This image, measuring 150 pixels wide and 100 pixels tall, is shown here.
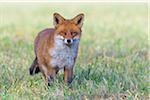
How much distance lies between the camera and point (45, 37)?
9.00 metres

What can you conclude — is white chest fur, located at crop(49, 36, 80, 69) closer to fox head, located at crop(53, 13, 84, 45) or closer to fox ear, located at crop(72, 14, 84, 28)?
fox head, located at crop(53, 13, 84, 45)

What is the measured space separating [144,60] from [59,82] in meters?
2.22

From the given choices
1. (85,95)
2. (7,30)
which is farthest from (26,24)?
(85,95)

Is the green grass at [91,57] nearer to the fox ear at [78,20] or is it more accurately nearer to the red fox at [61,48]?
the red fox at [61,48]

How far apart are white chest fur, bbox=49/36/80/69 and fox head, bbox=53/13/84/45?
18cm

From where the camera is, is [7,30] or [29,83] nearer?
[29,83]

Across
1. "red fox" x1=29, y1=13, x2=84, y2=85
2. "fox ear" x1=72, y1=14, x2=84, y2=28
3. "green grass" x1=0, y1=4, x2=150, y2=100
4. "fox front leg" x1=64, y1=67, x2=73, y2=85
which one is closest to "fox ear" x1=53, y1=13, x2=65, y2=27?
"red fox" x1=29, y1=13, x2=84, y2=85

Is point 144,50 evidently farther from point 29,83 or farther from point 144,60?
point 29,83

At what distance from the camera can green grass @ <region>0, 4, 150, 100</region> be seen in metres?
8.12

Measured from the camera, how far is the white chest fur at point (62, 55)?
28.0 ft

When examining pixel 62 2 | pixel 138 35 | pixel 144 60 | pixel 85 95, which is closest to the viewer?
pixel 85 95

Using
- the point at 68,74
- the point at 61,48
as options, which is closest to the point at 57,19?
the point at 61,48

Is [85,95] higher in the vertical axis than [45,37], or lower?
lower

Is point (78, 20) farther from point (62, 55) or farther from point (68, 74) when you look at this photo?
point (68, 74)
